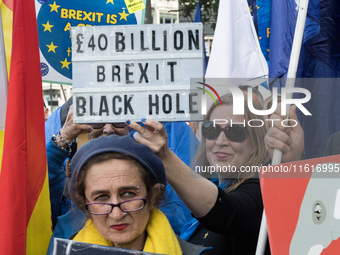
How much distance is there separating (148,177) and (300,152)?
2.93ft

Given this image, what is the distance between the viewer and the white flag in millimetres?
3295

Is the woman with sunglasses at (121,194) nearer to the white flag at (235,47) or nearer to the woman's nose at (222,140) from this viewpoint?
the woman's nose at (222,140)

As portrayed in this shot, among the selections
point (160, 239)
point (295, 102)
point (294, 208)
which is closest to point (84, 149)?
point (160, 239)

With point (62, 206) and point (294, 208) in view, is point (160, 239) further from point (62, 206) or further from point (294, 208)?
point (62, 206)

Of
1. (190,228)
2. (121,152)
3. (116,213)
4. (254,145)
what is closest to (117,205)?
(116,213)

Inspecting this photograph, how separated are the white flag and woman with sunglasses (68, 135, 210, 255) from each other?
1.91 metres

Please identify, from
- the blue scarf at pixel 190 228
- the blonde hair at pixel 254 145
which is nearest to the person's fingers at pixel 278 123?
the blonde hair at pixel 254 145

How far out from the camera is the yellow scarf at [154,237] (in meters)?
1.54

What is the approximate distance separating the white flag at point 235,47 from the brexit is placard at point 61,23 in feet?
2.61

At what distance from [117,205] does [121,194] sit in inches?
2.2

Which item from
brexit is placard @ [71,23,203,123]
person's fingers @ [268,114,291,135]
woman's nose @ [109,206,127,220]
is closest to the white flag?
person's fingers @ [268,114,291,135]

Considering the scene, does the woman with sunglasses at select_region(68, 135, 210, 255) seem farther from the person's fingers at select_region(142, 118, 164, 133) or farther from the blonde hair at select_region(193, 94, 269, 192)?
the blonde hair at select_region(193, 94, 269, 192)

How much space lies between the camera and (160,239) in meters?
1.55

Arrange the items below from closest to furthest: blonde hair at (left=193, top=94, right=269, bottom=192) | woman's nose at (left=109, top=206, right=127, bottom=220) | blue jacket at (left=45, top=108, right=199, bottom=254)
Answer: woman's nose at (left=109, top=206, right=127, bottom=220) → blue jacket at (left=45, top=108, right=199, bottom=254) → blonde hair at (left=193, top=94, right=269, bottom=192)
